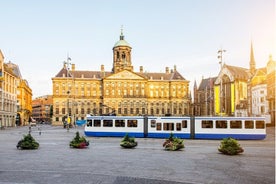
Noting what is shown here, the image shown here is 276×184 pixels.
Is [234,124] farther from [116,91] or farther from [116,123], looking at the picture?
[116,91]

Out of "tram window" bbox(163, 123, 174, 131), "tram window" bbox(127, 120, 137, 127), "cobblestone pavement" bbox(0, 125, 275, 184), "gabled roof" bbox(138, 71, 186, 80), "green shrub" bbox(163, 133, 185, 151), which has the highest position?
"gabled roof" bbox(138, 71, 186, 80)

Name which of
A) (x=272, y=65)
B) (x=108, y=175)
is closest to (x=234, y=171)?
(x=108, y=175)

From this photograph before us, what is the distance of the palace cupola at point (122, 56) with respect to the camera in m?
117

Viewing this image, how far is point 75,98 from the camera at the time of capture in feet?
385

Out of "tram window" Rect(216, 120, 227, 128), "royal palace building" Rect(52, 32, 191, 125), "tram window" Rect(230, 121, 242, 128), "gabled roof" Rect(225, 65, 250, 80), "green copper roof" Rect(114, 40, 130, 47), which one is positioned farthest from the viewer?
"green copper roof" Rect(114, 40, 130, 47)

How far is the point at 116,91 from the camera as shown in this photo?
11856 cm

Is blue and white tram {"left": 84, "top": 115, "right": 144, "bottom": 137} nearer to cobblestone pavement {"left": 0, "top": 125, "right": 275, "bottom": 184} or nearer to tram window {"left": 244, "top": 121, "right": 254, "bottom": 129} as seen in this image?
tram window {"left": 244, "top": 121, "right": 254, "bottom": 129}

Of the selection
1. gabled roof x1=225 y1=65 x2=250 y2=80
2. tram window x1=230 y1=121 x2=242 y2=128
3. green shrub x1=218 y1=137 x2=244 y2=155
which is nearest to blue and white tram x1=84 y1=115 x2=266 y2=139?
tram window x1=230 y1=121 x2=242 y2=128

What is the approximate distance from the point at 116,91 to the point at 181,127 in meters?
84.3

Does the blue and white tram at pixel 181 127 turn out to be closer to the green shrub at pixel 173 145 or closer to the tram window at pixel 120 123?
the tram window at pixel 120 123

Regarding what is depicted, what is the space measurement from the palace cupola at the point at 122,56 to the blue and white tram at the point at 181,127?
8006 cm

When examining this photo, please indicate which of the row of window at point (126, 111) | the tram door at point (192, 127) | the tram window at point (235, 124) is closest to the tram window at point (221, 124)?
the tram window at point (235, 124)

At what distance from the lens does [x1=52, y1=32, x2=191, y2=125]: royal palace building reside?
11588 centimetres

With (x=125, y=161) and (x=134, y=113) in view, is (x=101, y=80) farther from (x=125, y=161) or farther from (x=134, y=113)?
(x=125, y=161)
